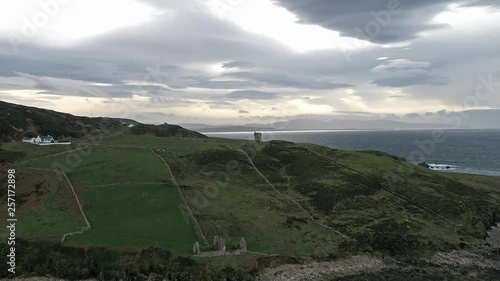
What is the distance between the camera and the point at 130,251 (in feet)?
147

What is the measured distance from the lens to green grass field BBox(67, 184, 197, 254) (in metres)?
47.5

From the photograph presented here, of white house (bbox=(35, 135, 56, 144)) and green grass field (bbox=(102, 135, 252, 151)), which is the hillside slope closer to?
white house (bbox=(35, 135, 56, 144))

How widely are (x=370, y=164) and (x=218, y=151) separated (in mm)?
32760

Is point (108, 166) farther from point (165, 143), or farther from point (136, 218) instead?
point (165, 143)

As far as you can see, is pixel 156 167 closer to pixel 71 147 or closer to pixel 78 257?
pixel 71 147

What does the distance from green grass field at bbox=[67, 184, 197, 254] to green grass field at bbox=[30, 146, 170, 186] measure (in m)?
3.37

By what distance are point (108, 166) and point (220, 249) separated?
113 ft

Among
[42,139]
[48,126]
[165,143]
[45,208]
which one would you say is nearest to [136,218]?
[45,208]

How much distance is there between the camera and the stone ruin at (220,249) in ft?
149

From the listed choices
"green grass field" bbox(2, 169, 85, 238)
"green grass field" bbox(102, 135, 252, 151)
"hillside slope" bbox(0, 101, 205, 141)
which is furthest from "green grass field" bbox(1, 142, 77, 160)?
"hillside slope" bbox(0, 101, 205, 141)

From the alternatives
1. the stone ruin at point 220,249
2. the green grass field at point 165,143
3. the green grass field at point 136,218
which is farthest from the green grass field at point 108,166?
the stone ruin at point 220,249

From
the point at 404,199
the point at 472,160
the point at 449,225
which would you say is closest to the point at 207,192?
the point at 404,199

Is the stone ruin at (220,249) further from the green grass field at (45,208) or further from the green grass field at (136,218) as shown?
the green grass field at (45,208)

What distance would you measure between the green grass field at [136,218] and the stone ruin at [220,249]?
1465 mm
